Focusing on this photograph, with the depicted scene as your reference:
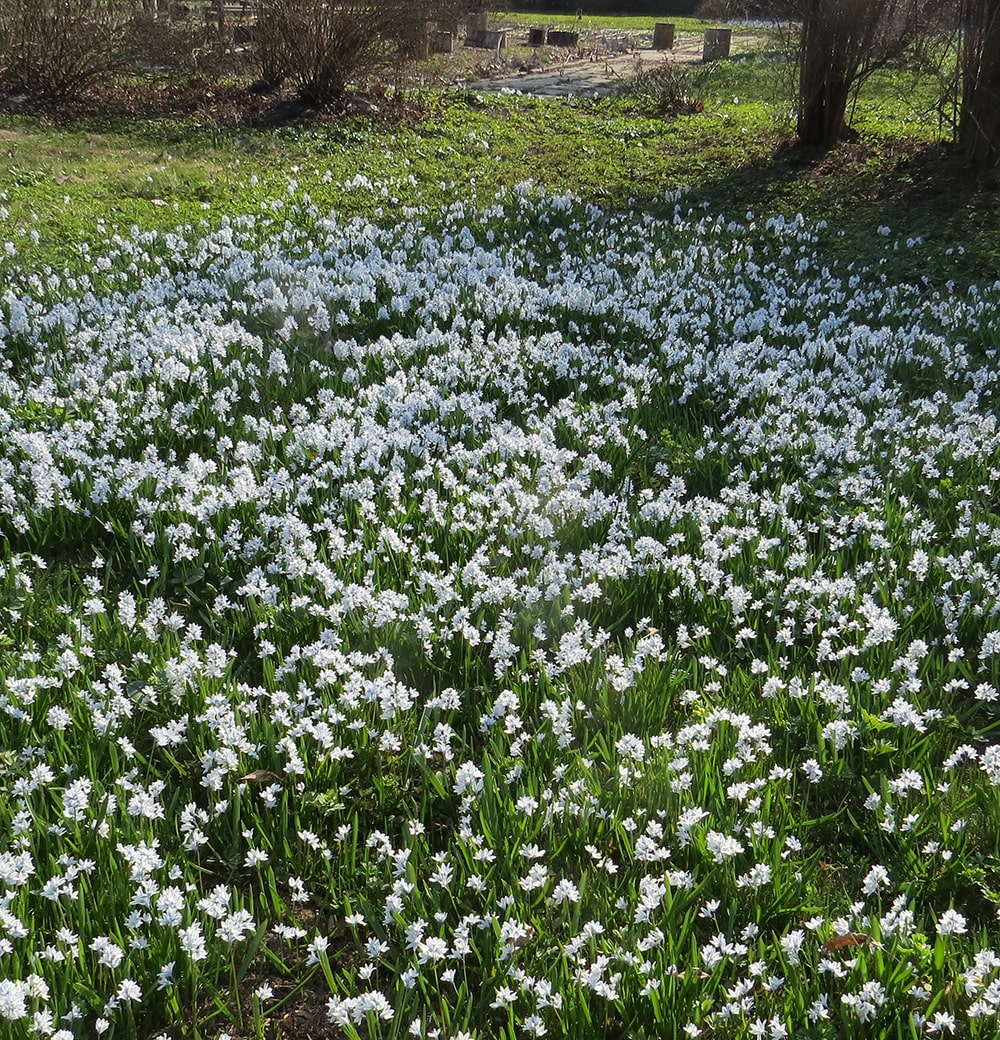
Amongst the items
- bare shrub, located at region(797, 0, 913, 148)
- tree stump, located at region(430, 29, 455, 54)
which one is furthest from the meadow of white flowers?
tree stump, located at region(430, 29, 455, 54)

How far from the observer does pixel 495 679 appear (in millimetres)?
3482

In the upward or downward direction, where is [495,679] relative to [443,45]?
downward

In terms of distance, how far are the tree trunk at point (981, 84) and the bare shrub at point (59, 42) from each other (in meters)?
12.0

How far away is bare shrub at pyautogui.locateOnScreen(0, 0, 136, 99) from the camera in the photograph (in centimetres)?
1412

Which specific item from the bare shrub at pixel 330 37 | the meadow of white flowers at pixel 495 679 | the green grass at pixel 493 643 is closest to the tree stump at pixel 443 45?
the bare shrub at pixel 330 37

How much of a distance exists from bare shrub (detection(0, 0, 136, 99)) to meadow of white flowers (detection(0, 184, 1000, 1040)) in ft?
32.4

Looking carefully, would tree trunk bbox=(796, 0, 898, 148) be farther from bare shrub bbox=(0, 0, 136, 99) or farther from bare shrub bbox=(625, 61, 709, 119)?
bare shrub bbox=(0, 0, 136, 99)

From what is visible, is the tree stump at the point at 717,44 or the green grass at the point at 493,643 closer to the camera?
the green grass at the point at 493,643

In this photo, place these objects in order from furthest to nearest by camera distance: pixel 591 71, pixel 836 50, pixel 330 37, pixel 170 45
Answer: pixel 591 71 < pixel 170 45 < pixel 330 37 < pixel 836 50

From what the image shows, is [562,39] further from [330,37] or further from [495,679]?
[495,679]

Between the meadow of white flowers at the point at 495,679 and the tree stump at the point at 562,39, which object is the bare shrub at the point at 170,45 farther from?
the tree stump at the point at 562,39

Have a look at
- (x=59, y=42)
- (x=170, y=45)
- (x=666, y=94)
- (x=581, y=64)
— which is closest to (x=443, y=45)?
(x=581, y=64)

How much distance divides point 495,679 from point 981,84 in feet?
30.8

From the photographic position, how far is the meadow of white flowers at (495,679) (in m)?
2.39
